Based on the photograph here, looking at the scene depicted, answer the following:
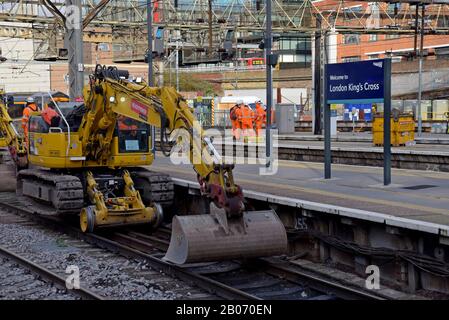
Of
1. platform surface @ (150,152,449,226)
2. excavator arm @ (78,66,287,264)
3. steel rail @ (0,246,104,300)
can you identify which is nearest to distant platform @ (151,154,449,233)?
platform surface @ (150,152,449,226)

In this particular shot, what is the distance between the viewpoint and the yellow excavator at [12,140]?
19047mm

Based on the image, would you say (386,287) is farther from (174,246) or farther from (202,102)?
(202,102)

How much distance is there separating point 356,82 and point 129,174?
5.47 m

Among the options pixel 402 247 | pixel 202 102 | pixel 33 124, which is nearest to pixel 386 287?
pixel 402 247

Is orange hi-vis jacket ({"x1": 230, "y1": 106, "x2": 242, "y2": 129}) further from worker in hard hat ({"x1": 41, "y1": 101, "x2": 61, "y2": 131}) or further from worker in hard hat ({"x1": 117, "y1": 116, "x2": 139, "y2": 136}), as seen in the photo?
worker in hard hat ({"x1": 41, "y1": 101, "x2": 61, "y2": 131})

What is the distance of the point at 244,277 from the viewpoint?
37.7ft

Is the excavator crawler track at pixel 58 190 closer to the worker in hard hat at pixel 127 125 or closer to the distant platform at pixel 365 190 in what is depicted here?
the worker in hard hat at pixel 127 125

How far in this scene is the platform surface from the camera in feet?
38.8

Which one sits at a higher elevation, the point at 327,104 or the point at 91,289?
the point at 327,104

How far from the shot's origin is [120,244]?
14078 mm

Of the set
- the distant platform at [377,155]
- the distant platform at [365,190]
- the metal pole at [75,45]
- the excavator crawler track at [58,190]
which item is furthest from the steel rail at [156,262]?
the distant platform at [377,155]

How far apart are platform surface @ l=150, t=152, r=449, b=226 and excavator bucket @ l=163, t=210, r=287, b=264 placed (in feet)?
5.80

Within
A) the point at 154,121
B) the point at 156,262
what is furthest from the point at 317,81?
the point at 156,262
